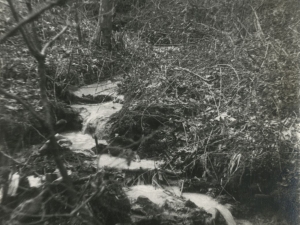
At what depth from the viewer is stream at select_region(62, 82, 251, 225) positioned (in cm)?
405

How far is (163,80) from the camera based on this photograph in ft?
18.0

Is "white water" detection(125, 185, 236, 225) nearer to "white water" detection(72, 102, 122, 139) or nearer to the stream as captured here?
the stream

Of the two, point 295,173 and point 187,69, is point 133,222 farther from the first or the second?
point 187,69

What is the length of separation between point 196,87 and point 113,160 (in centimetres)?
182

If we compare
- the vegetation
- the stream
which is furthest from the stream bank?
the vegetation

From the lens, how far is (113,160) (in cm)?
475

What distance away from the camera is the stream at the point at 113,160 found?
4055 mm

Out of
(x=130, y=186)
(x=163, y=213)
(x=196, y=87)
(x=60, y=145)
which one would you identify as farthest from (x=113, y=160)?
(x=196, y=87)

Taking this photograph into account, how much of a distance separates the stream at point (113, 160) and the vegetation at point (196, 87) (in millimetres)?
196

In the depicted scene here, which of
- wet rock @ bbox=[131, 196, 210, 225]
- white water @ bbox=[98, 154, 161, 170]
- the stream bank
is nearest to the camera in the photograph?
the stream bank

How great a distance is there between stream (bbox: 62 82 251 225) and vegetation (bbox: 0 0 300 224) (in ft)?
0.64

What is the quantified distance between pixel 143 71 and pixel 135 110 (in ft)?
3.02

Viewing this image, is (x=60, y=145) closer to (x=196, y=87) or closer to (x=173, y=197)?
(x=173, y=197)

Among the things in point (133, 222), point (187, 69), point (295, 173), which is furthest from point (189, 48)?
point (133, 222)
